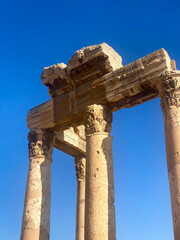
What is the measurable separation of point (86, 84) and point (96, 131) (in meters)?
2.71

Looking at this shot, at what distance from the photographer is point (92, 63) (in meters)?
14.9

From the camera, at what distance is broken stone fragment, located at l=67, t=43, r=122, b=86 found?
47.6 feet

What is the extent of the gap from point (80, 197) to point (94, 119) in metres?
6.90

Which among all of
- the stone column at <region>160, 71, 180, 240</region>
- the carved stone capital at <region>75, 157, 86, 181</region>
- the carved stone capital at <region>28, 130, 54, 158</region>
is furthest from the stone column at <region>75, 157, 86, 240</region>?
the stone column at <region>160, 71, 180, 240</region>

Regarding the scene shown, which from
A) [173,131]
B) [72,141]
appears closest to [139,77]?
[173,131]

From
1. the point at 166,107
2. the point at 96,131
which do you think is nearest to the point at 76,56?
the point at 96,131

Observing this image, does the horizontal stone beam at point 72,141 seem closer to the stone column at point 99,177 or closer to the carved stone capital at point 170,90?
the stone column at point 99,177

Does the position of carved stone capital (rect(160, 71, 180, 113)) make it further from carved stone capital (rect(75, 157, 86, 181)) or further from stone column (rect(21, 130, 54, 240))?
carved stone capital (rect(75, 157, 86, 181))

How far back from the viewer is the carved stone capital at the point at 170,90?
12.0 meters

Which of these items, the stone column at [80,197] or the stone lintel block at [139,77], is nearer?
the stone lintel block at [139,77]

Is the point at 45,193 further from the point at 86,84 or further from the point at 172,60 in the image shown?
the point at 172,60

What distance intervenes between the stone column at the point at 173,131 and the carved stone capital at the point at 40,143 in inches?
265

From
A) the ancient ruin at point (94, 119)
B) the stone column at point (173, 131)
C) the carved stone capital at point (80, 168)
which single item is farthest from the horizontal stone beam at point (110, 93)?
the carved stone capital at point (80, 168)

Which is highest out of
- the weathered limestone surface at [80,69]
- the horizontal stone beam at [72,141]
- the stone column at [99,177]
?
the weathered limestone surface at [80,69]
